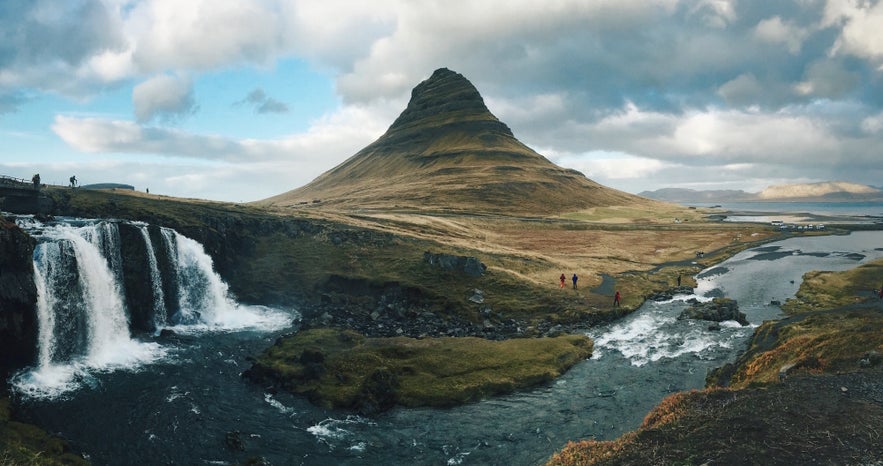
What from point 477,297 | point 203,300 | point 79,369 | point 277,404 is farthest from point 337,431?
point 203,300

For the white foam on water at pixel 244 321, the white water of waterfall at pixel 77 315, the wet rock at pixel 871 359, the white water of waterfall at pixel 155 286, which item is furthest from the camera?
the white foam on water at pixel 244 321

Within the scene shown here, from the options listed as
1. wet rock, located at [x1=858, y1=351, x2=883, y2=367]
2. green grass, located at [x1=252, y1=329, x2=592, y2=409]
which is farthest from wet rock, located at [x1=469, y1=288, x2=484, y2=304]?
wet rock, located at [x1=858, y1=351, x2=883, y2=367]

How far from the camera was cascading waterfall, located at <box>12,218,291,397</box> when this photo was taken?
161ft

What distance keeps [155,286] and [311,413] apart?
3870cm

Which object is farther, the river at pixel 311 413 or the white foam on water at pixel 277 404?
the white foam on water at pixel 277 404

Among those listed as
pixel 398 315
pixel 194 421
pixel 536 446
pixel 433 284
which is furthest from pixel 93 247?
pixel 536 446

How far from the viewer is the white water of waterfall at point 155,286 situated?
64.8 metres

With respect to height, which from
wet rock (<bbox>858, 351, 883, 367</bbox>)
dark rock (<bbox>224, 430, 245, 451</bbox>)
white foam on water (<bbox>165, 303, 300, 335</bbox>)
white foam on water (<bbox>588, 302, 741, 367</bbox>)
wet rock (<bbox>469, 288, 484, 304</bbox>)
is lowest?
dark rock (<bbox>224, 430, 245, 451</bbox>)

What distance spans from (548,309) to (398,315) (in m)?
22.9

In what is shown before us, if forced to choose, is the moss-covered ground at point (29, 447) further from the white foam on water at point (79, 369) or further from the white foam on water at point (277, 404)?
the white foam on water at point (277, 404)

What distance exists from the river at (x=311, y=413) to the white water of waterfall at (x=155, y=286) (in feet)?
18.0

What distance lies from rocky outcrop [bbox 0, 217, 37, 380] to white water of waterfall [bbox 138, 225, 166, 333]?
1640cm

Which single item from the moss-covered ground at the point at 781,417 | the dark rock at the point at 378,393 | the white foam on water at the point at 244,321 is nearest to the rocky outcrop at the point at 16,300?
the white foam on water at the point at 244,321

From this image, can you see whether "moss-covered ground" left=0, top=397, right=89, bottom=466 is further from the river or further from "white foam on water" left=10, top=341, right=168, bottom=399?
"white foam on water" left=10, top=341, right=168, bottom=399
